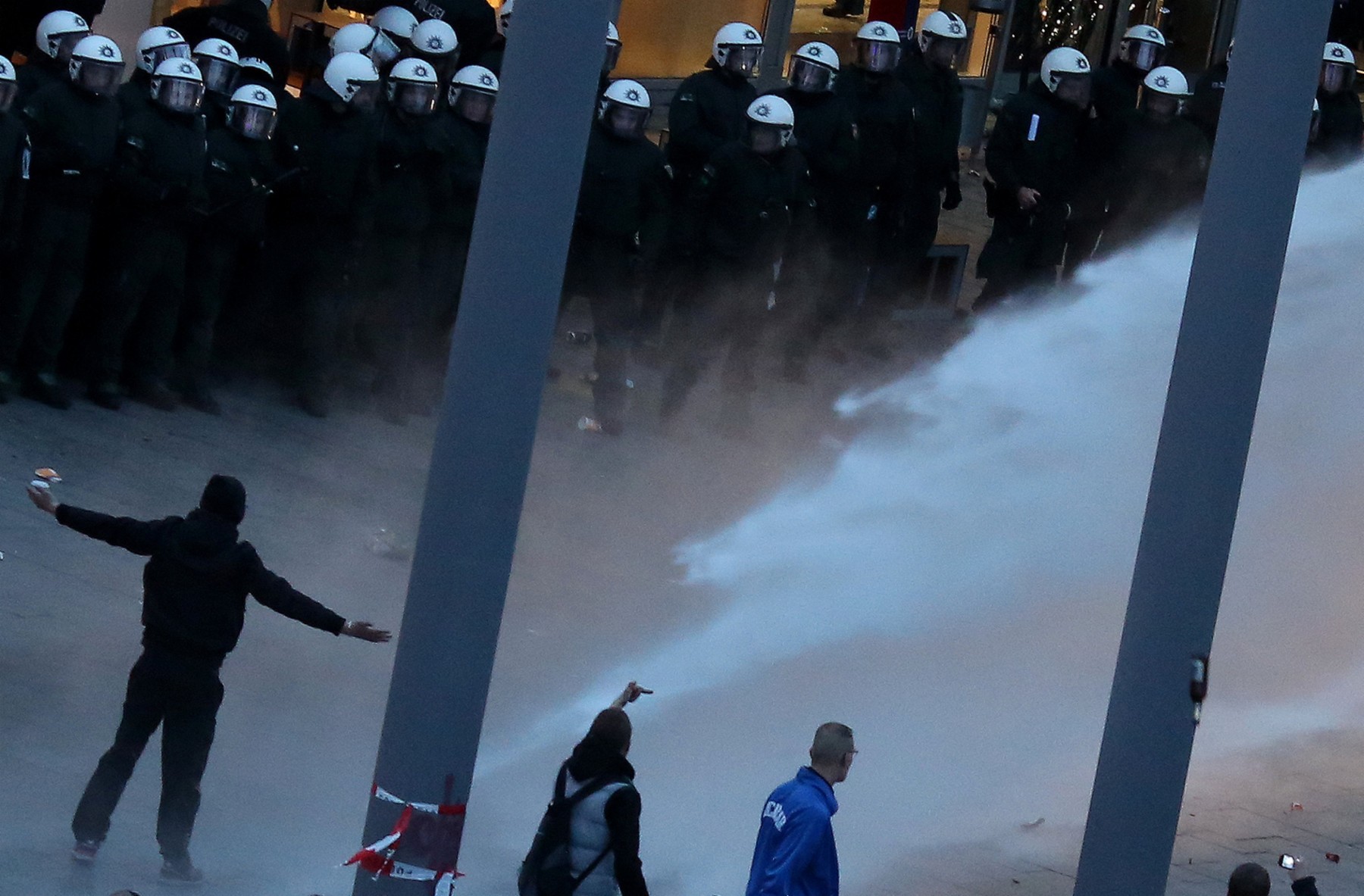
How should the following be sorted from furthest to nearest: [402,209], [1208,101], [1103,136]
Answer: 1. [1208,101]
2. [1103,136]
3. [402,209]

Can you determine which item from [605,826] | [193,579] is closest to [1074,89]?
[193,579]

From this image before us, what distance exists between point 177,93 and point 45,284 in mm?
1353

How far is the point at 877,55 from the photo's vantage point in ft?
54.3

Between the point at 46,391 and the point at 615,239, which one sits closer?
the point at 46,391

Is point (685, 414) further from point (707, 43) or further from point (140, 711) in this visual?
point (140, 711)

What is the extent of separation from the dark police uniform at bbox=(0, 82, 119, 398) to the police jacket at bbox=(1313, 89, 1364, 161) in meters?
9.23

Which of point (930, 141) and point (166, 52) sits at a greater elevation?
point (930, 141)

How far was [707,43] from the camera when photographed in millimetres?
21219

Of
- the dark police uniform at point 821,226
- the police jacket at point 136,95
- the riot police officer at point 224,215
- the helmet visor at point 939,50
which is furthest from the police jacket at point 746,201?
the police jacket at point 136,95

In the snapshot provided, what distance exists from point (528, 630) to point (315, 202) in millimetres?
3726

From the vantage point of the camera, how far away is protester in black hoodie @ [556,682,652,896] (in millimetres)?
7406

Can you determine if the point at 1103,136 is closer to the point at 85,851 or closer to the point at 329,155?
the point at 329,155

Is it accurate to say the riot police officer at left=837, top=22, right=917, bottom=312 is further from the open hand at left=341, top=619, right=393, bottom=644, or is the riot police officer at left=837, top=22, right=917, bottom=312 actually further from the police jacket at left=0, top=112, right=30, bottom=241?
the open hand at left=341, top=619, right=393, bottom=644

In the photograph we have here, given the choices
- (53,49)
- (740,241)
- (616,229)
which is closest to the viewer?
(53,49)
